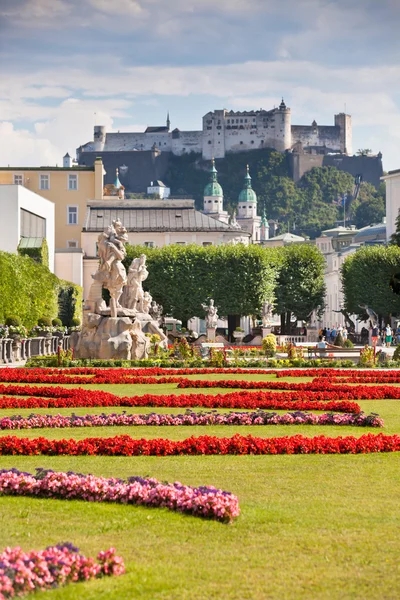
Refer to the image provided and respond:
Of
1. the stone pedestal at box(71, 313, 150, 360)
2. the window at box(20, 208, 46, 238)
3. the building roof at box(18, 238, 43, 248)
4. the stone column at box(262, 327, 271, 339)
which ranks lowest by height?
the stone pedestal at box(71, 313, 150, 360)

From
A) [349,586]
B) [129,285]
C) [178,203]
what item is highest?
[178,203]

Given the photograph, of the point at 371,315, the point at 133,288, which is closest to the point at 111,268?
the point at 133,288

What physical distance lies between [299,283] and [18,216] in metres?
19.6

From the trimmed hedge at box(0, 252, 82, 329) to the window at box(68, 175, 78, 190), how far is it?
105 feet

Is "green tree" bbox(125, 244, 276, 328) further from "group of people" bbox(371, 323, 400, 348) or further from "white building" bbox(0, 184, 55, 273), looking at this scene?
"group of people" bbox(371, 323, 400, 348)

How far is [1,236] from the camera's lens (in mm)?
70125

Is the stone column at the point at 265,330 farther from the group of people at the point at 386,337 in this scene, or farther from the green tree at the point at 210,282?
the group of people at the point at 386,337

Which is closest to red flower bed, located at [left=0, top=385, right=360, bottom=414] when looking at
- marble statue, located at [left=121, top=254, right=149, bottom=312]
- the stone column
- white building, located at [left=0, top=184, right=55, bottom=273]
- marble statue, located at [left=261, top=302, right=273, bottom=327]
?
marble statue, located at [left=121, top=254, right=149, bottom=312]

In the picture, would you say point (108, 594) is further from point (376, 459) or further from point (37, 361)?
point (37, 361)

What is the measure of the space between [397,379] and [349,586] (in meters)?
21.5

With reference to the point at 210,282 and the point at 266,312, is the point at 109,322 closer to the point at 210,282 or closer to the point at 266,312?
the point at 266,312

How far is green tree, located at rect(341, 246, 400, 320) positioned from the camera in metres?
74.7

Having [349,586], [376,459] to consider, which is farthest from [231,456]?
[349,586]

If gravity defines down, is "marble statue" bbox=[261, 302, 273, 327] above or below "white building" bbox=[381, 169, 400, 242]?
below
